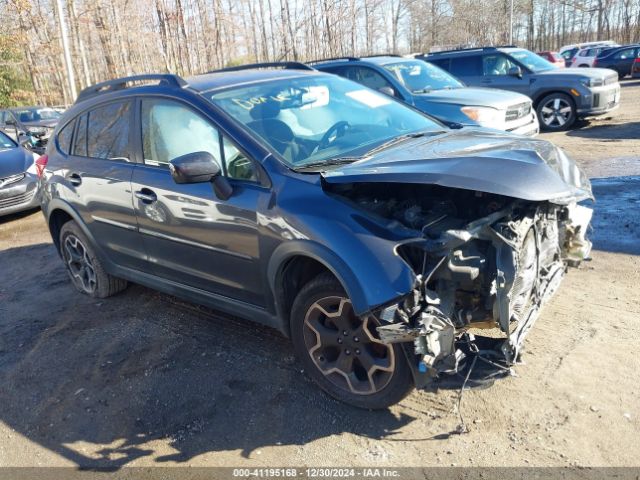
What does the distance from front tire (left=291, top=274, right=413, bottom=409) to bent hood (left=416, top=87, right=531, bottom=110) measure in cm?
629

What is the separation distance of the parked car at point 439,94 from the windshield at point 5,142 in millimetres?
5722

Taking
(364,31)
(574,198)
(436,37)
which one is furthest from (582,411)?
(436,37)

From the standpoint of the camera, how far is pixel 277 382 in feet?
11.6

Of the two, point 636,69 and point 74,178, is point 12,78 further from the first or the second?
point 636,69

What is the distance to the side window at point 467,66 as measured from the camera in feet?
42.7

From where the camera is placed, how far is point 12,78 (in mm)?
28938

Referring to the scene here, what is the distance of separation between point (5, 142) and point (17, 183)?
157 centimetres

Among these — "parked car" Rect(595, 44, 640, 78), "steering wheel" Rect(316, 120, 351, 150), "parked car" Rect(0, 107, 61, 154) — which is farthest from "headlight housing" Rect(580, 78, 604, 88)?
"parked car" Rect(595, 44, 640, 78)

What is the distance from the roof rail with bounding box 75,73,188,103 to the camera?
157 inches

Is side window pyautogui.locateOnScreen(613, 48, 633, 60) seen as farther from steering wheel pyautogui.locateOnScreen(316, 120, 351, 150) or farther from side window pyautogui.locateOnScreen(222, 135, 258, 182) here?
side window pyautogui.locateOnScreen(222, 135, 258, 182)

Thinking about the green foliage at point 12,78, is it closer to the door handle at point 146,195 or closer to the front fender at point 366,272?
the door handle at point 146,195

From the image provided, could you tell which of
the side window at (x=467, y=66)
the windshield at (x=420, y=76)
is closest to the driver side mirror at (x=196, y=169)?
the windshield at (x=420, y=76)

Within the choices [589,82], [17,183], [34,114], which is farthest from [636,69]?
[17,183]

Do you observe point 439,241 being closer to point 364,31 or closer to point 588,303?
point 588,303
